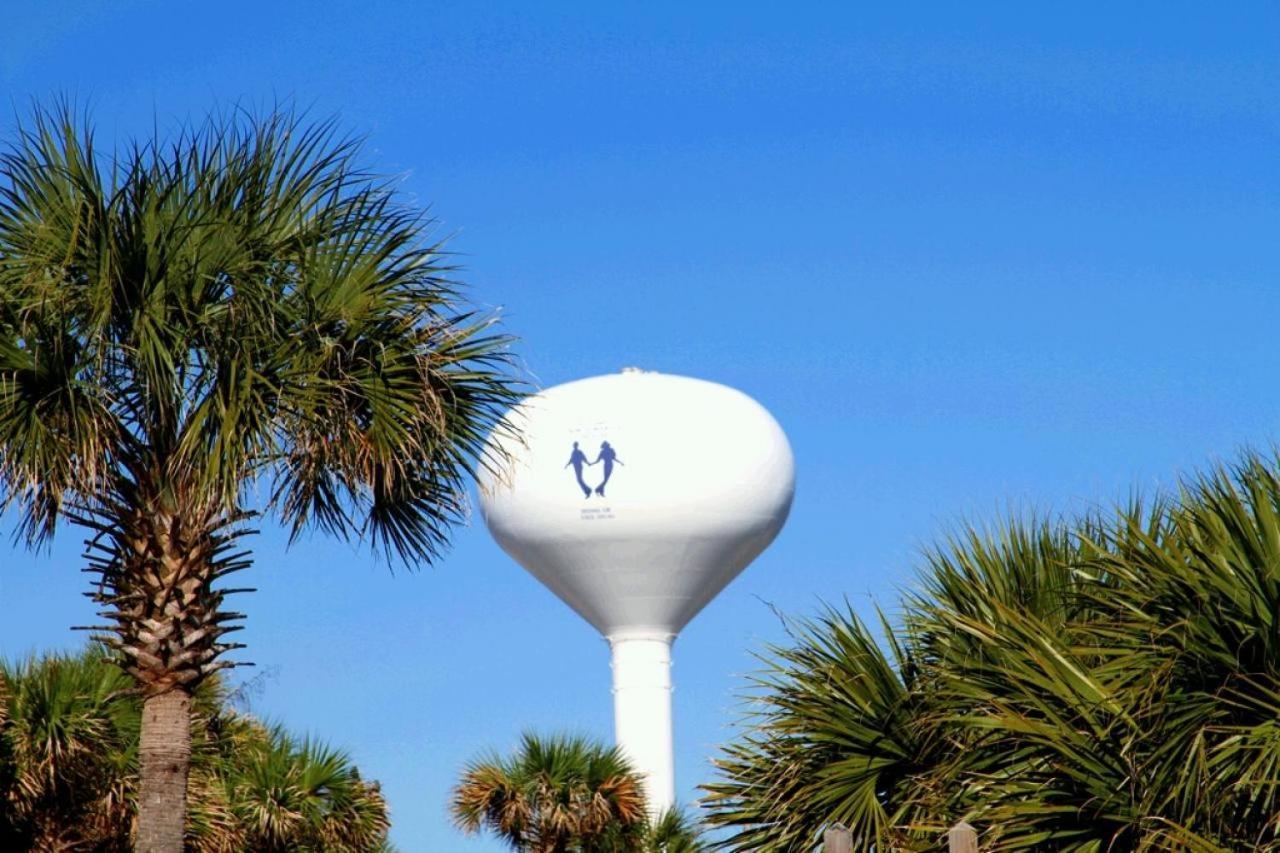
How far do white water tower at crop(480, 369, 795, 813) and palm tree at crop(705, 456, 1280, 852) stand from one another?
2897 centimetres

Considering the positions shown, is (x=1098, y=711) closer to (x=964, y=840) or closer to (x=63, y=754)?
(x=964, y=840)

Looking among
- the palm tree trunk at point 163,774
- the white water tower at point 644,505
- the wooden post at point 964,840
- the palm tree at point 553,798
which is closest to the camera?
the wooden post at point 964,840

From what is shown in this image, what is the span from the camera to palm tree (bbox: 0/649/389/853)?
20.8 meters

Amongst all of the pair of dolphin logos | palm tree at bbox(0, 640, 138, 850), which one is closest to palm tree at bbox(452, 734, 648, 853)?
palm tree at bbox(0, 640, 138, 850)

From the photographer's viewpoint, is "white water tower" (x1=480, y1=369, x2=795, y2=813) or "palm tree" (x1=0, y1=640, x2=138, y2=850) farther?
"white water tower" (x1=480, y1=369, x2=795, y2=813)

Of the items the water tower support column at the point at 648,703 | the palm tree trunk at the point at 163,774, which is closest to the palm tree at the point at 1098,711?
the palm tree trunk at the point at 163,774

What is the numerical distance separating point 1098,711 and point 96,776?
507 inches

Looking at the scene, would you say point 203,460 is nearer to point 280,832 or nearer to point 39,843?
point 39,843

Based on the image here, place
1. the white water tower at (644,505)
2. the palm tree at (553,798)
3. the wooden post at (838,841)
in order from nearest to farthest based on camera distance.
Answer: the wooden post at (838,841)
the palm tree at (553,798)
the white water tower at (644,505)

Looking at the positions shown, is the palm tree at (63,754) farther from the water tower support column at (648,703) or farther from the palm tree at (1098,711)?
the water tower support column at (648,703)

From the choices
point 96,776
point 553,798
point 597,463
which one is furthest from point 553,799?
point 597,463

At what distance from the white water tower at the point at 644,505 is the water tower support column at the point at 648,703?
0.09 ft

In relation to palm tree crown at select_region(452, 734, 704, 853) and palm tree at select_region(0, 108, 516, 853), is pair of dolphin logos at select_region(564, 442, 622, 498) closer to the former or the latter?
palm tree crown at select_region(452, 734, 704, 853)

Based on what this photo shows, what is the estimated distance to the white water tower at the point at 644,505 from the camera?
4288 cm
